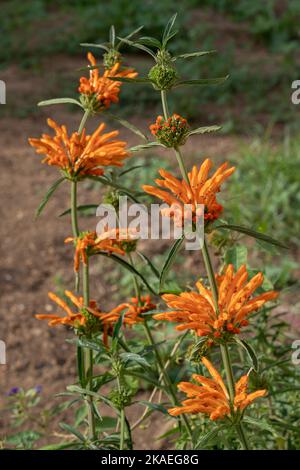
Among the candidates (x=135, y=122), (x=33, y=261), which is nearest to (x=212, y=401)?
(x=33, y=261)

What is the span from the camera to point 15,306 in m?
3.15

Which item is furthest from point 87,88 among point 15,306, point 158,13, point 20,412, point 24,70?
point 158,13

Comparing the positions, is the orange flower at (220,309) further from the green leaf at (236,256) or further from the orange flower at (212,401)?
the green leaf at (236,256)

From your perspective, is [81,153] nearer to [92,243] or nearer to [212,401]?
[92,243]

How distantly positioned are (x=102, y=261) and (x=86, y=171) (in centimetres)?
184

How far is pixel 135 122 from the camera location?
15.3ft

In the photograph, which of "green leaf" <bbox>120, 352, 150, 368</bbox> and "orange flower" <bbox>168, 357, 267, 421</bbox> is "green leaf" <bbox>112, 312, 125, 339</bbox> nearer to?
"green leaf" <bbox>120, 352, 150, 368</bbox>

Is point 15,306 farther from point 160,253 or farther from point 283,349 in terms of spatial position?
point 283,349

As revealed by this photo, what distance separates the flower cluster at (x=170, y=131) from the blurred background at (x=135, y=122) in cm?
28

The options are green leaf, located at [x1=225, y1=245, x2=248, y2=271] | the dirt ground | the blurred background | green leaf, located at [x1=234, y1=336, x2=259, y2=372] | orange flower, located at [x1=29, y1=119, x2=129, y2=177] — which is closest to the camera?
green leaf, located at [x1=234, y1=336, x2=259, y2=372]

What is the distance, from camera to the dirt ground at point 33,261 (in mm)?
2770

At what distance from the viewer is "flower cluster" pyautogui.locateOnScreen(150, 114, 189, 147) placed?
4.45 feet

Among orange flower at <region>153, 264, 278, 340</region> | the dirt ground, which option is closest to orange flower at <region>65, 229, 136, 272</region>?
orange flower at <region>153, 264, 278, 340</region>

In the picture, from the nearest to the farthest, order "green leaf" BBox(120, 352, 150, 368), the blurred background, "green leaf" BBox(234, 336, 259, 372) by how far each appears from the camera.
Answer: "green leaf" BBox(234, 336, 259, 372)
"green leaf" BBox(120, 352, 150, 368)
the blurred background
